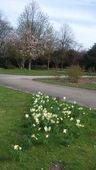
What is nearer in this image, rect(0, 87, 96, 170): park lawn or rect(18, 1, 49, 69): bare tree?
rect(0, 87, 96, 170): park lawn

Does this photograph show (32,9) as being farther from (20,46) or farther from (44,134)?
(44,134)

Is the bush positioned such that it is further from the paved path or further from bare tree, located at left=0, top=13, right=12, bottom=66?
bare tree, located at left=0, top=13, right=12, bottom=66

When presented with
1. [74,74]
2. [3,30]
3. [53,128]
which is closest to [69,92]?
[74,74]

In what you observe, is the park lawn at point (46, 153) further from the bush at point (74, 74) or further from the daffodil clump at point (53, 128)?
the bush at point (74, 74)

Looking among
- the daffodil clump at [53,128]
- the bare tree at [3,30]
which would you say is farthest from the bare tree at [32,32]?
the daffodil clump at [53,128]

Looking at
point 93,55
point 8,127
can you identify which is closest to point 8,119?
point 8,127

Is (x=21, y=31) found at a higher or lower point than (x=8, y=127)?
higher

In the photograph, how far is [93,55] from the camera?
61.4 m

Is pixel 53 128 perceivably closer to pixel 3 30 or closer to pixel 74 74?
pixel 74 74

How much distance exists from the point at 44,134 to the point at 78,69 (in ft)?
72.5

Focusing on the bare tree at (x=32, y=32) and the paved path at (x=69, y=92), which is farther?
the bare tree at (x=32, y=32)

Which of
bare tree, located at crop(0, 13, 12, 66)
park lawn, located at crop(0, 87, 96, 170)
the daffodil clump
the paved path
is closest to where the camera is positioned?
park lawn, located at crop(0, 87, 96, 170)

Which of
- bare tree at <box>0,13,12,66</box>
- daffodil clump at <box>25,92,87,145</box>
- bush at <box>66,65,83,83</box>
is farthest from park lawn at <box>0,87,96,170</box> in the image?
bare tree at <box>0,13,12,66</box>

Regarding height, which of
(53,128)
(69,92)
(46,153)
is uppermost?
(53,128)
